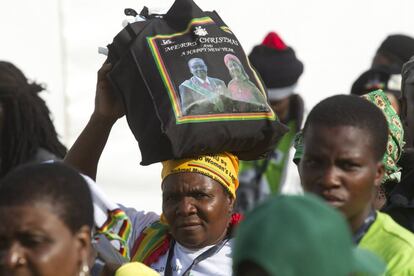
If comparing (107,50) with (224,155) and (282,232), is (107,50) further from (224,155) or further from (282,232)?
(282,232)

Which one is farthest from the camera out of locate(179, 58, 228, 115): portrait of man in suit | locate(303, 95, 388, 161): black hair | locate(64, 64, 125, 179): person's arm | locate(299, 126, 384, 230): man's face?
locate(64, 64, 125, 179): person's arm

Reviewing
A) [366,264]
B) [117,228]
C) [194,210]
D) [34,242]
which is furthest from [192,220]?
[366,264]

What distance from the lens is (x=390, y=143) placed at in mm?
5137

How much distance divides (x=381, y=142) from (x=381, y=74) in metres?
2.76

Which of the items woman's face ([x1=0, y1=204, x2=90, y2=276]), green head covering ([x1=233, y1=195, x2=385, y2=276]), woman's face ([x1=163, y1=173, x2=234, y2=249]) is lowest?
woman's face ([x1=163, y1=173, x2=234, y2=249])

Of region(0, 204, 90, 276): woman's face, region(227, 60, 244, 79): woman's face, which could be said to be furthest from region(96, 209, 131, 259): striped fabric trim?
region(227, 60, 244, 79): woman's face

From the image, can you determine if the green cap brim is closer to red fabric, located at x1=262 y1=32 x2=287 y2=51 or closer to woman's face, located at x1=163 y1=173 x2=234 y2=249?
woman's face, located at x1=163 y1=173 x2=234 y2=249

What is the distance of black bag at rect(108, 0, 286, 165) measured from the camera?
206 inches

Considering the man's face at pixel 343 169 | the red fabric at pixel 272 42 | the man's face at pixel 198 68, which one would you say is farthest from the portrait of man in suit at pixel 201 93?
the red fabric at pixel 272 42

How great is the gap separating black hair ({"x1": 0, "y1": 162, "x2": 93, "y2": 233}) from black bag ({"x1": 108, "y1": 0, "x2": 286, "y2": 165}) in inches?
37.7

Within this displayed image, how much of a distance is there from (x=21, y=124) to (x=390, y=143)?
1.45 meters

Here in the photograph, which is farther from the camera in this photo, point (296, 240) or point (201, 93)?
point (201, 93)

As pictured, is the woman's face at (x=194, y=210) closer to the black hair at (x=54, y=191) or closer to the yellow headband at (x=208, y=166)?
the yellow headband at (x=208, y=166)

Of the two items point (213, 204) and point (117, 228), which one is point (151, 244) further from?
point (117, 228)
